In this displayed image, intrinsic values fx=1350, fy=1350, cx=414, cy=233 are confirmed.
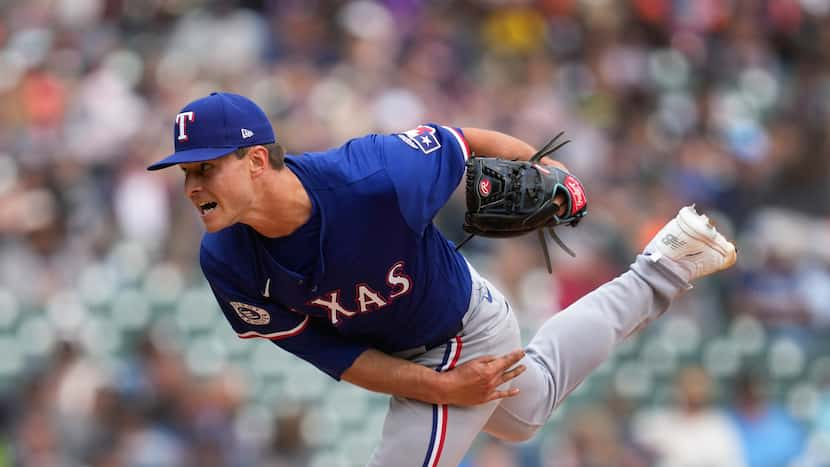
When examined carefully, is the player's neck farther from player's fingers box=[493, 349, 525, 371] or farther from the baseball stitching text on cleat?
the baseball stitching text on cleat

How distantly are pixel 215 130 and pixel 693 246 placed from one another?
1.76 m

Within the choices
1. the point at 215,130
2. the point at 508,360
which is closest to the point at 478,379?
the point at 508,360

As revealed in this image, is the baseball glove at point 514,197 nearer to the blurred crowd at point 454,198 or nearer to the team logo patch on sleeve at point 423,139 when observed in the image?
the team logo patch on sleeve at point 423,139

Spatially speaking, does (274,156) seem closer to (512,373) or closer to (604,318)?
(512,373)

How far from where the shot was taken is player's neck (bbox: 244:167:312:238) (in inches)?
158

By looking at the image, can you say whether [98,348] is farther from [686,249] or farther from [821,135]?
[821,135]

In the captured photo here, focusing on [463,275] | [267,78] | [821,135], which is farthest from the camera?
[821,135]

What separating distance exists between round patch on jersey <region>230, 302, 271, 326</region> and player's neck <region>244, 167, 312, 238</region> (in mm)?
301

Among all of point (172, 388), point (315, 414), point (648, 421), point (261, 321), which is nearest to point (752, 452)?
point (648, 421)

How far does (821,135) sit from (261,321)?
685cm

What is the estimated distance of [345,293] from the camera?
423 cm

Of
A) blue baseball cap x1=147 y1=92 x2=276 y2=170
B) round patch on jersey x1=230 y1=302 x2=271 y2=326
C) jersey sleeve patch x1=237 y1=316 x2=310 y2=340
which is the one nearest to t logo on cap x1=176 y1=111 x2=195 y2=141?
blue baseball cap x1=147 y1=92 x2=276 y2=170

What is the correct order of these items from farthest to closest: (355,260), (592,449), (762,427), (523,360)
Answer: (762,427) < (592,449) < (523,360) < (355,260)

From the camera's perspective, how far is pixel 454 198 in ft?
26.4
